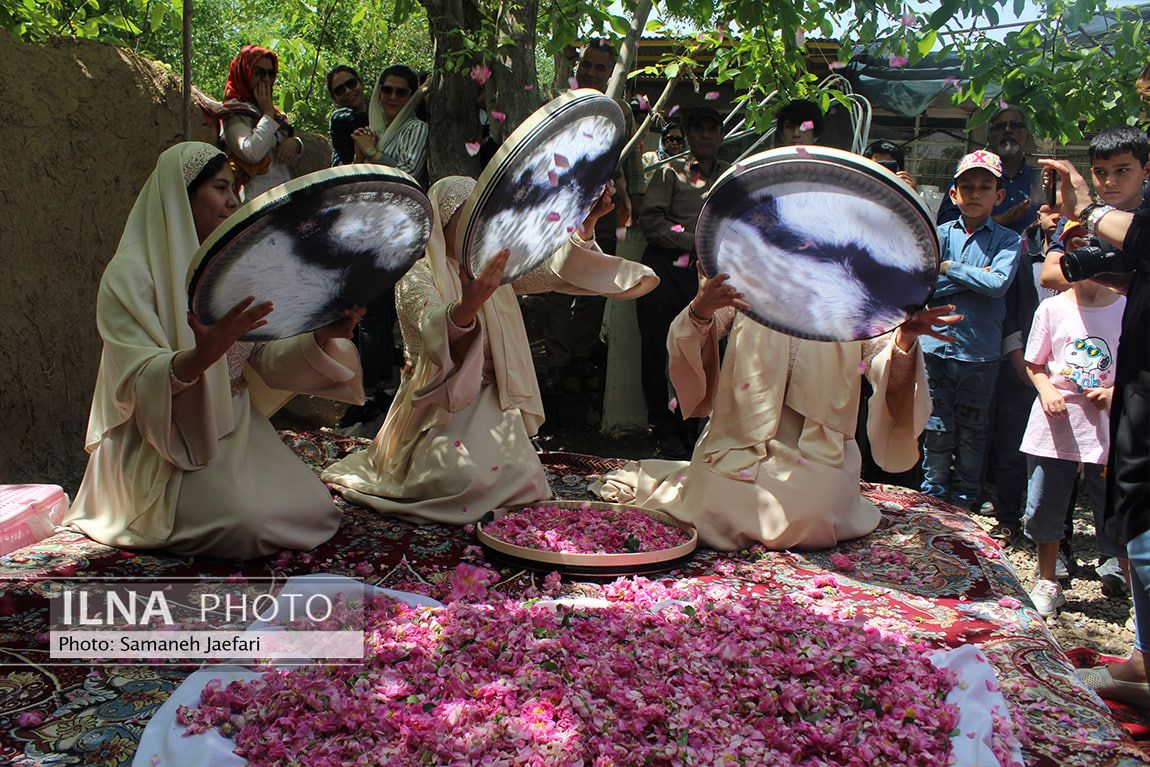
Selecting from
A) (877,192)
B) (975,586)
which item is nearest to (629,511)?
(975,586)

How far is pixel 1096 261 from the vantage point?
2.80m

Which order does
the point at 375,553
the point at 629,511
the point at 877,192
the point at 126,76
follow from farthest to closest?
the point at 126,76 < the point at 629,511 < the point at 375,553 < the point at 877,192

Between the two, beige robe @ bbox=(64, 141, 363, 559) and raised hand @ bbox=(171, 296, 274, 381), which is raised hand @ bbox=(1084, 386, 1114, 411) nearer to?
beige robe @ bbox=(64, 141, 363, 559)

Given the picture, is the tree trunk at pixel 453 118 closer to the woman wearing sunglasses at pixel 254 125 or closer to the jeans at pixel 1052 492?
the woman wearing sunglasses at pixel 254 125

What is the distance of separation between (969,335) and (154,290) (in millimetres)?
3927

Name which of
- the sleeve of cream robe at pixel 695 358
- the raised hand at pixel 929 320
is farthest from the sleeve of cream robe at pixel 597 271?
the raised hand at pixel 929 320

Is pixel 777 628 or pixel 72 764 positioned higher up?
pixel 777 628

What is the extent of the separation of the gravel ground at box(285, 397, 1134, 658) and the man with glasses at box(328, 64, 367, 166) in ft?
6.07

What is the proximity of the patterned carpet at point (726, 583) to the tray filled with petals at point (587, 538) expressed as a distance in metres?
0.09

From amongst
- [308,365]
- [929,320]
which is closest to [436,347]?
[308,365]

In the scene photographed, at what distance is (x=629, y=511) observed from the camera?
12.5 feet

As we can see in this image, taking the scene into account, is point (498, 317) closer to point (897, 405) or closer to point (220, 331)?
point (220, 331)

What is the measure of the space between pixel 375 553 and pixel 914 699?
6.94ft

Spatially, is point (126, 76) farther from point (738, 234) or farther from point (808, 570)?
point (808, 570)
